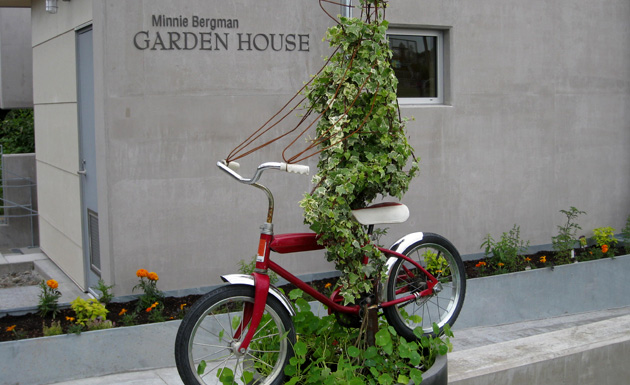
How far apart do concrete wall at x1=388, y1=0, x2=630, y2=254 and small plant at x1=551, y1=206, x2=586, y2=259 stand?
0.11 metres

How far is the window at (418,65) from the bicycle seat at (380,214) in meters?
3.39

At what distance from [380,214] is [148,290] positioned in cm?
264

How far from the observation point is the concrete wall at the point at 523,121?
7262 millimetres

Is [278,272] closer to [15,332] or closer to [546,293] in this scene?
[15,332]

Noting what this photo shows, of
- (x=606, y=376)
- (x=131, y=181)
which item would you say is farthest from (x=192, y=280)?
(x=606, y=376)

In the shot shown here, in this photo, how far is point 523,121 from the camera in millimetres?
7750

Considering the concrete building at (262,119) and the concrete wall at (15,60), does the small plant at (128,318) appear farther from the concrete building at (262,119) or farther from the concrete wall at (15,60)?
the concrete wall at (15,60)

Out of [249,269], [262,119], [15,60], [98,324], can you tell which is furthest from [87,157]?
[15,60]

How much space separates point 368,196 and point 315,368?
93 centimetres

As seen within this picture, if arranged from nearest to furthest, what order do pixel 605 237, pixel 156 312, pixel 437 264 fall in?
pixel 437 264
pixel 156 312
pixel 605 237

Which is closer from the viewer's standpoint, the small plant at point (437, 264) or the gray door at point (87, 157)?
the small plant at point (437, 264)

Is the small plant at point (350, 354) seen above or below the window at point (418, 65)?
below

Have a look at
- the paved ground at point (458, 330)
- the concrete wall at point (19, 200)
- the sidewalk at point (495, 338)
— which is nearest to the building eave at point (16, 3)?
the concrete wall at point (19, 200)

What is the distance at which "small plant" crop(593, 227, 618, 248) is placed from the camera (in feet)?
25.4
